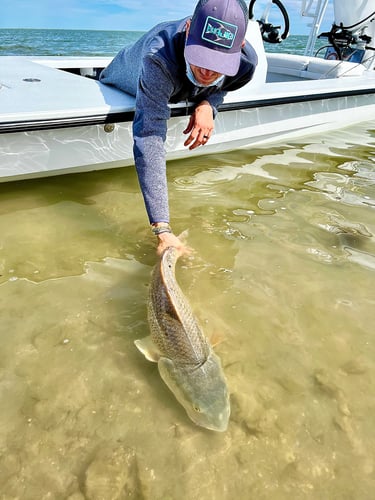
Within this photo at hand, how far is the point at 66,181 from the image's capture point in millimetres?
3949

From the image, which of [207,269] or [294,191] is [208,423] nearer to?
[207,269]

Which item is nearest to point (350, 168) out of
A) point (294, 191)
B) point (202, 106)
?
point (294, 191)

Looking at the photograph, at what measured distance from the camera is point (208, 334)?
2336 mm

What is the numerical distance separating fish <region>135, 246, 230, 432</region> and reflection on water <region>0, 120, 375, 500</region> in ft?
0.31

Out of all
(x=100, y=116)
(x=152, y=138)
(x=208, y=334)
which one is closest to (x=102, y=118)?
(x=100, y=116)

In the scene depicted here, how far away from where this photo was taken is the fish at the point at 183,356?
5.90 feet

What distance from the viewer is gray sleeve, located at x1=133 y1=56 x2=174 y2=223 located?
2.61 meters

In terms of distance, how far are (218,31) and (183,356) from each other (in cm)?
172

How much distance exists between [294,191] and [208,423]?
2956mm

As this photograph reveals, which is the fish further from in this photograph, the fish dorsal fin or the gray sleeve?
the gray sleeve

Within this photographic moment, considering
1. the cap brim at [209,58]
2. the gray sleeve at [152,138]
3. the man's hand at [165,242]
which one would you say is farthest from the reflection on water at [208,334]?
the cap brim at [209,58]

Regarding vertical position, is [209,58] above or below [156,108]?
above

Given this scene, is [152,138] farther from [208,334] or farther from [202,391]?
[202,391]

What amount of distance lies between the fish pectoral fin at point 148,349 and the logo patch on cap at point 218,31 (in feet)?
5.40
